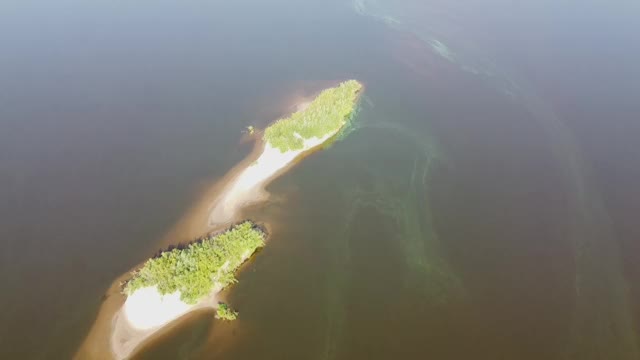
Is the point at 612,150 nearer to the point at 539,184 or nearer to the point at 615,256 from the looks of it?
the point at 539,184

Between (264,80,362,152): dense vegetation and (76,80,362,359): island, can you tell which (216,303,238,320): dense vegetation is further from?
(264,80,362,152): dense vegetation

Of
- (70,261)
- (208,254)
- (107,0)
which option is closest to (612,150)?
(208,254)

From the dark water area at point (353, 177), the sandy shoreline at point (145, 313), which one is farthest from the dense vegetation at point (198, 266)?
the dark water area at point (353, 177)

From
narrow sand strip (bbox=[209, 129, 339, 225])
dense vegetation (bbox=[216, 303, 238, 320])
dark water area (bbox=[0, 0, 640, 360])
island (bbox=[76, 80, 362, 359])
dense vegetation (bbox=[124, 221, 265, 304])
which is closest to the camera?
island (bbox=[76, 80, 362, 359])

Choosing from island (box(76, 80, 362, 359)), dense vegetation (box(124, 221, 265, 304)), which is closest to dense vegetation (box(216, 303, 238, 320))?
island (box(76, 80, 362, 359))

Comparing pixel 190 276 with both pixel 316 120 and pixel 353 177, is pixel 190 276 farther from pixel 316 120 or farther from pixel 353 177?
pixel 316 120

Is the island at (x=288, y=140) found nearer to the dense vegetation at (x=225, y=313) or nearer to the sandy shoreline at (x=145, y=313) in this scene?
the sandy shoreline at (x=145, y=313)

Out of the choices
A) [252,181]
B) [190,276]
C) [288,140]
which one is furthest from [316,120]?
[190,276]
